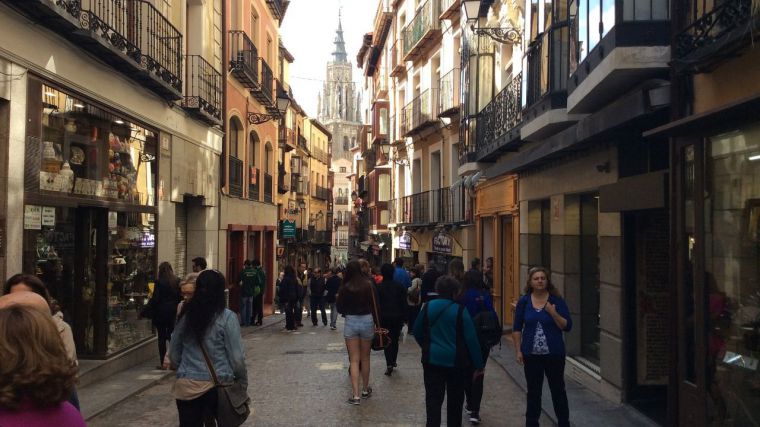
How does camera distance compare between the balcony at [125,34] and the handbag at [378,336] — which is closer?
the balcony at [125,34]

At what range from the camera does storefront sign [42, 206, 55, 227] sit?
9077mm

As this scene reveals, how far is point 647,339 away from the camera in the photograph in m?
8.57

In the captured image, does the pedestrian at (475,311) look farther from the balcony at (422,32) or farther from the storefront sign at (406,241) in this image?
the storefront sign at (406,241)

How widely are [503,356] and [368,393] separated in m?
4.22

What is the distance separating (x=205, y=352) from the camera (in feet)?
17.7

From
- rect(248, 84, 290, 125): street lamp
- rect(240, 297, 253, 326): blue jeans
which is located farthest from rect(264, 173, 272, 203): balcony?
rect(240, 297, 253, 326): blue jeans

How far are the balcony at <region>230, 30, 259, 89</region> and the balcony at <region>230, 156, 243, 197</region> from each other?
2.04 meters

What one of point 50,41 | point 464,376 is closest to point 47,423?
point 464,376

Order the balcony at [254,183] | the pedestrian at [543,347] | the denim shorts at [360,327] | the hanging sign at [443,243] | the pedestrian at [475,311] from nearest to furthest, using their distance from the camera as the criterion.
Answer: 1. the pedestrian at [543,347]
2. the pedestrian at [475,311]
3. the denim shorts at [360,327]
4. the hanging sign at [443,243]
5. the balcony at [254,183]

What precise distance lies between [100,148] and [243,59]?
28.2 feet

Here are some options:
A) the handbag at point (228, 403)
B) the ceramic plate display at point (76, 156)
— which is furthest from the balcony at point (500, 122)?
the handbag at point (228, 403)

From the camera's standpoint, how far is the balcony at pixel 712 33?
217 inches

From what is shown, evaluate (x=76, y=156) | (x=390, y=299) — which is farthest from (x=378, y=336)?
(x=76, y=156)

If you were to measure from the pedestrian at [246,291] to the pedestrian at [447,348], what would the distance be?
12530mm
